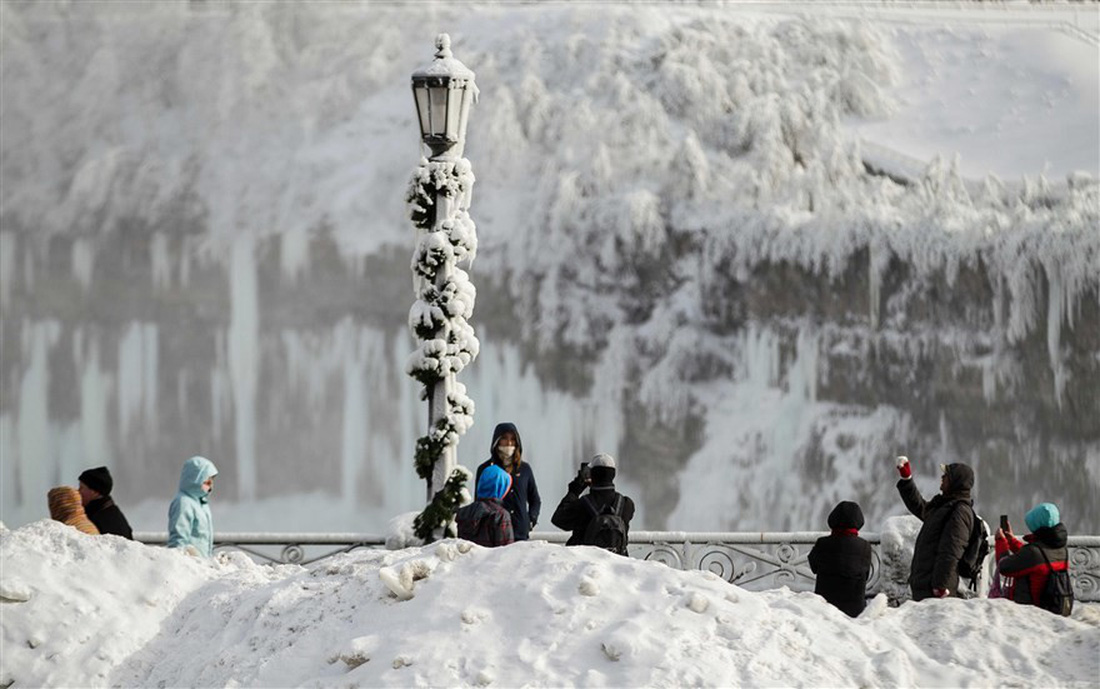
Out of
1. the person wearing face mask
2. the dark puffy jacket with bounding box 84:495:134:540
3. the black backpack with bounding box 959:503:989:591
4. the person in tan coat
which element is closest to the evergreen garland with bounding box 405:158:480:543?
the person wearing face mask

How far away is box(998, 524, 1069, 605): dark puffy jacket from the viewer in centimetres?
752

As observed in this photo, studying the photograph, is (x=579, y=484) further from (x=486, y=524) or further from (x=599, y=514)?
(x=486, y=524)

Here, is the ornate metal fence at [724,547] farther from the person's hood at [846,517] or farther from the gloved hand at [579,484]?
the person's hood at [846,517]

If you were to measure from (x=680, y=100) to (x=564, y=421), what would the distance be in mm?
8353

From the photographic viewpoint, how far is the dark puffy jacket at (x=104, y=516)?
9125 millimetres

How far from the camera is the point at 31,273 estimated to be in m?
36.9

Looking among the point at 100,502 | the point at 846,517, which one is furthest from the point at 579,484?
the point at 100,502

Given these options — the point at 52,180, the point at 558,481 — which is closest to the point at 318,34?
the point at 52,180

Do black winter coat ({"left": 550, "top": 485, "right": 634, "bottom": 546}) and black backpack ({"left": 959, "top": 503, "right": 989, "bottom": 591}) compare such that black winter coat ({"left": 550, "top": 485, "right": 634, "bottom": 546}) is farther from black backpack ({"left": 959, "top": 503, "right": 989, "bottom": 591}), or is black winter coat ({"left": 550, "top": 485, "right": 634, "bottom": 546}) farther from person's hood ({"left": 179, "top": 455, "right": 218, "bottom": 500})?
person's hood ({"left": 179, "top": 455, "right": 218, "bottom": 500})

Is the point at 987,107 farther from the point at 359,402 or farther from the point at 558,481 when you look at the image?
the point at 359,402

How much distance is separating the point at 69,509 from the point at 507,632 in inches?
149

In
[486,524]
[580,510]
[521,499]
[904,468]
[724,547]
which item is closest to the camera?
[486,524]

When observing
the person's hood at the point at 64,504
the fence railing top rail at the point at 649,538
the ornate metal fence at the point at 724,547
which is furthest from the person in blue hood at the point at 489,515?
the fence railing top rail at the point at 649,538

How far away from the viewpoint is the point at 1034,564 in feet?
24.6
